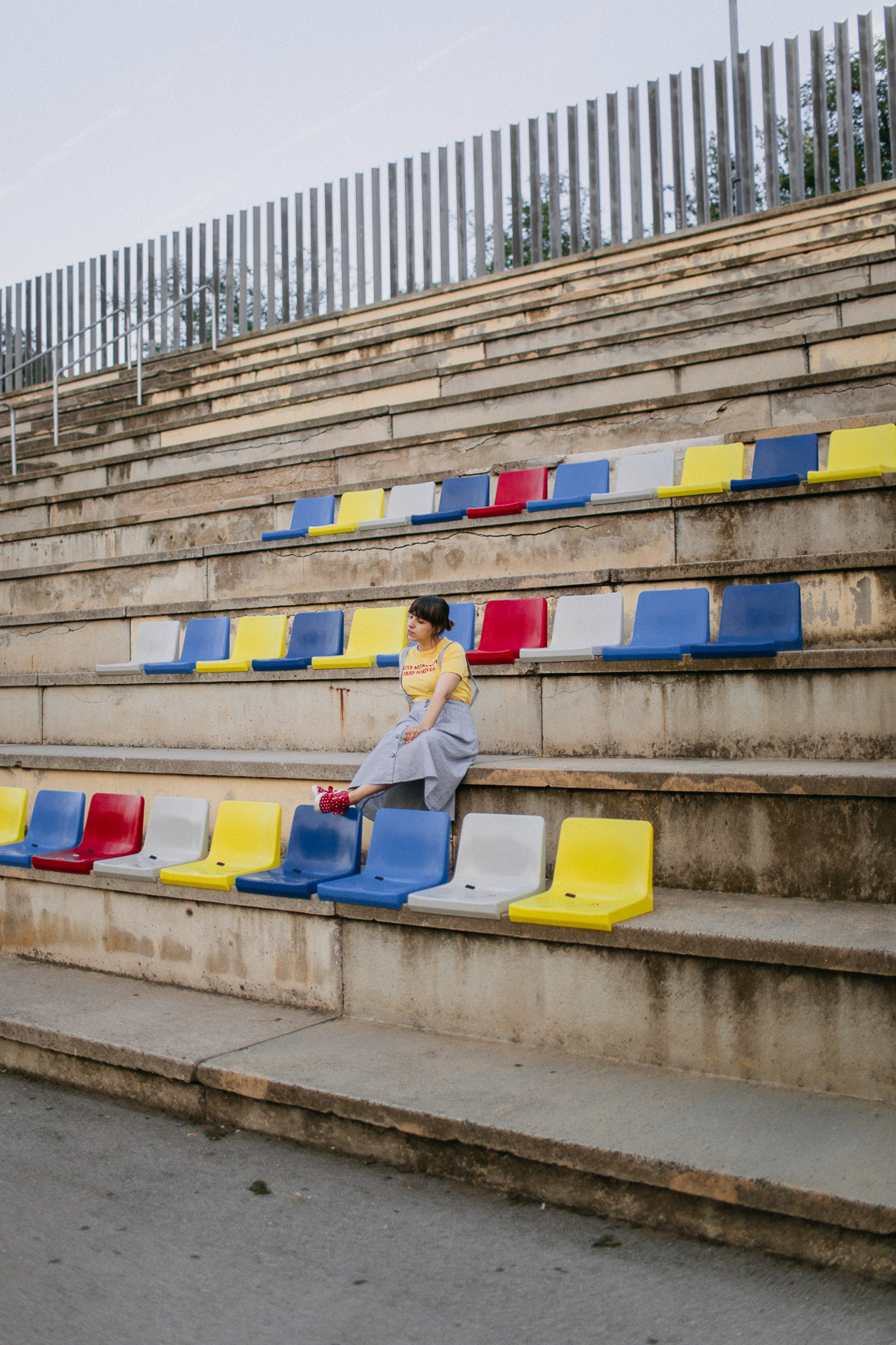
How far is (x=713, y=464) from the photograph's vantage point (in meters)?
5.73

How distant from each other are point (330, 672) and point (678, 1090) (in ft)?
9.45

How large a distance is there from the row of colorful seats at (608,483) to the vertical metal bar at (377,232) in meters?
6.71

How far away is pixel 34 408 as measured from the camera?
41.2ft

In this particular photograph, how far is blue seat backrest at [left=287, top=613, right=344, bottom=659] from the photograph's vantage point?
5.79m

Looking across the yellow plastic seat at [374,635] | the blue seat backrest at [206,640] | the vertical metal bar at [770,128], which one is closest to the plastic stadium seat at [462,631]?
the yellow plastic seat at [374,635]

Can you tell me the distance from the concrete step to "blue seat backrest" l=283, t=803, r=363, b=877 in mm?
611

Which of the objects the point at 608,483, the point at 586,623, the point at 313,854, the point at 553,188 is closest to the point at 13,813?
the point at 313,854

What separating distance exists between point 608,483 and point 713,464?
2.07 feet

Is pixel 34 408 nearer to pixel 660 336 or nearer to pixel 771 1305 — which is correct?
pixel 660 336

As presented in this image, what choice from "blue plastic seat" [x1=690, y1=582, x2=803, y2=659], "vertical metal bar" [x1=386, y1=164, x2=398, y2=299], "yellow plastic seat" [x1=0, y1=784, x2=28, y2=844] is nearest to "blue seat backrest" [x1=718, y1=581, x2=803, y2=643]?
"blue plastic seat" [x1=690, y1=582, x2=803, y2=659]

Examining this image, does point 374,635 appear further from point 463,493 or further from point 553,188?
point 553,188

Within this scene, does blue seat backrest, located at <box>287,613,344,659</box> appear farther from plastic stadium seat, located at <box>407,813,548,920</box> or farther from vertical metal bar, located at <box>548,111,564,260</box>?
vertical metal bar, located at <box>548,111,564,260</box>

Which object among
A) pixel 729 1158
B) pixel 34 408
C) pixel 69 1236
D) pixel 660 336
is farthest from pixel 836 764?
pixel 34 408

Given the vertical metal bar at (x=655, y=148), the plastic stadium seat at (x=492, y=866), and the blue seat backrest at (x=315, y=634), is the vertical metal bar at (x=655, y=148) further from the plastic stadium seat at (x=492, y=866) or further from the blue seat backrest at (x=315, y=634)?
the plastic stadium seat at (x=492, y=866)
